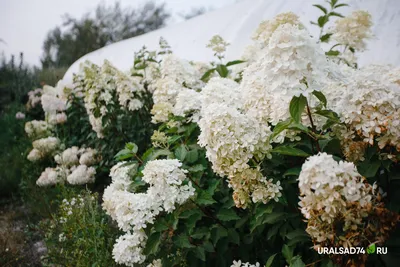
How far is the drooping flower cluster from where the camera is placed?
2.99 feet

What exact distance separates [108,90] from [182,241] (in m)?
1.90

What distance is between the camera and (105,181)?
4031 millimetres

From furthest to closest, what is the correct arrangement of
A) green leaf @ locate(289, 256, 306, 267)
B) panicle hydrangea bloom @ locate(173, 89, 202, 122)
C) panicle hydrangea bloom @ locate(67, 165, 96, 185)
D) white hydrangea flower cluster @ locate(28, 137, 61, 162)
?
white hydrangea flower cluster @ locate(28, 137, 61, 162), panicle hydrangea bloom @ locate(67, 165, 96, 185), panicle hydrangea bloom @ locate(173, 89, 202, 122), green leaf @ locate(289, 256, 306, 267)

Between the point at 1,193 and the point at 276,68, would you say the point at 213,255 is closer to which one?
the point at 276,68

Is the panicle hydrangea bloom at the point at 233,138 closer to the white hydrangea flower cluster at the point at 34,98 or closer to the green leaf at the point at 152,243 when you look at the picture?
the green leaf at the point at 152,243

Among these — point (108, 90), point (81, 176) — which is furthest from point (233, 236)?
point (81, 176)

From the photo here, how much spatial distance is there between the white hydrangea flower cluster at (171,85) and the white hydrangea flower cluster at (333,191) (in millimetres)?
1033

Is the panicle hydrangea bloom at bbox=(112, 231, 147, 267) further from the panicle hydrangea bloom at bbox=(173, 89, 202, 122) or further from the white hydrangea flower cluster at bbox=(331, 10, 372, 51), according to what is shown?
the white hydrangea flower cluster at bbox=(331, 10, 372, 51)

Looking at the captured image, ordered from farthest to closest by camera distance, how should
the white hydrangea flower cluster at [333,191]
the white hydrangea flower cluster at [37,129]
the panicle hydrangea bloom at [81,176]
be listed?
the white hydrangea flower cluster at [37,129], the panicle hydrangea bloom at [81,176], the white hydrangea flower cluster at [333,191]

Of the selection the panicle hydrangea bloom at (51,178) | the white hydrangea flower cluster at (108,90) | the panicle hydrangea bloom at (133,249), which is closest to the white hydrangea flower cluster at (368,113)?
the panicle hydrangea bloom at (133,249)

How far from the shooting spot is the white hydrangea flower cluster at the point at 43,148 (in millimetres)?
A: 4176

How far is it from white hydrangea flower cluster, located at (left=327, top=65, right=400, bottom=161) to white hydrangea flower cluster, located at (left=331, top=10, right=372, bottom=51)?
97 cm

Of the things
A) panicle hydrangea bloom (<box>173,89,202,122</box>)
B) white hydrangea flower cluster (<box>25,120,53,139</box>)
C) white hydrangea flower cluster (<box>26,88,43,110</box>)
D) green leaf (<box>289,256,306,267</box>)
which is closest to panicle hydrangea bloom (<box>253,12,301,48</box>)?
panicle hydrangea bloom (<box>173,89,202,122</box>)

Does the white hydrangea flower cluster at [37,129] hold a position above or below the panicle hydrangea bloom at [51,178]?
below
